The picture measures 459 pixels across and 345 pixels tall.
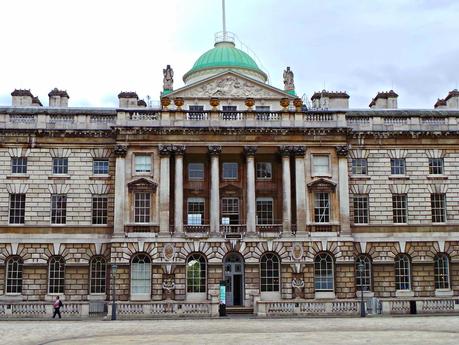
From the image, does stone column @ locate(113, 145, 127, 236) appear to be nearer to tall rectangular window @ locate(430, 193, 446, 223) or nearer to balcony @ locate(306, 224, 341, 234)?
balcony @ locate(306, 224, 341, 234)

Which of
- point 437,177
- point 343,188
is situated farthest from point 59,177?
point 437,177

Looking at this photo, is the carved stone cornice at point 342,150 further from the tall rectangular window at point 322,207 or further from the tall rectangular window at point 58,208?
the tall rectangular window at point 58,208

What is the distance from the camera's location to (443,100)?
48.6 metres

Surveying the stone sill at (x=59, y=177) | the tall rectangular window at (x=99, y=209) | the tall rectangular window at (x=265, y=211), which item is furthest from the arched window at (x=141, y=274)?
the tall rectangular window at (x=265, y=211)

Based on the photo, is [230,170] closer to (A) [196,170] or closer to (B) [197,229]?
(A) [196,170]

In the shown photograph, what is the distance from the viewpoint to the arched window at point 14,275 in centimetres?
4009

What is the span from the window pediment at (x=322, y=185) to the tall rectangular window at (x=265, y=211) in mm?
2936

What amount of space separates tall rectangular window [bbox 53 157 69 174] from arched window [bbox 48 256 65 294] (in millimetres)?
5494

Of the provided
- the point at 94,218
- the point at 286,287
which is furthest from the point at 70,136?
the point at 286,287

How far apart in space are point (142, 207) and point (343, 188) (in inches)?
499

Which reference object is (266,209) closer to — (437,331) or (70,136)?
(70,136)

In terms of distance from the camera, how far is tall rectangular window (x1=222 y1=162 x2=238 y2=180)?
140 ft

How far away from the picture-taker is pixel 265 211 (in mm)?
42219

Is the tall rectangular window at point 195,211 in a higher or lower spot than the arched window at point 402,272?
higher
